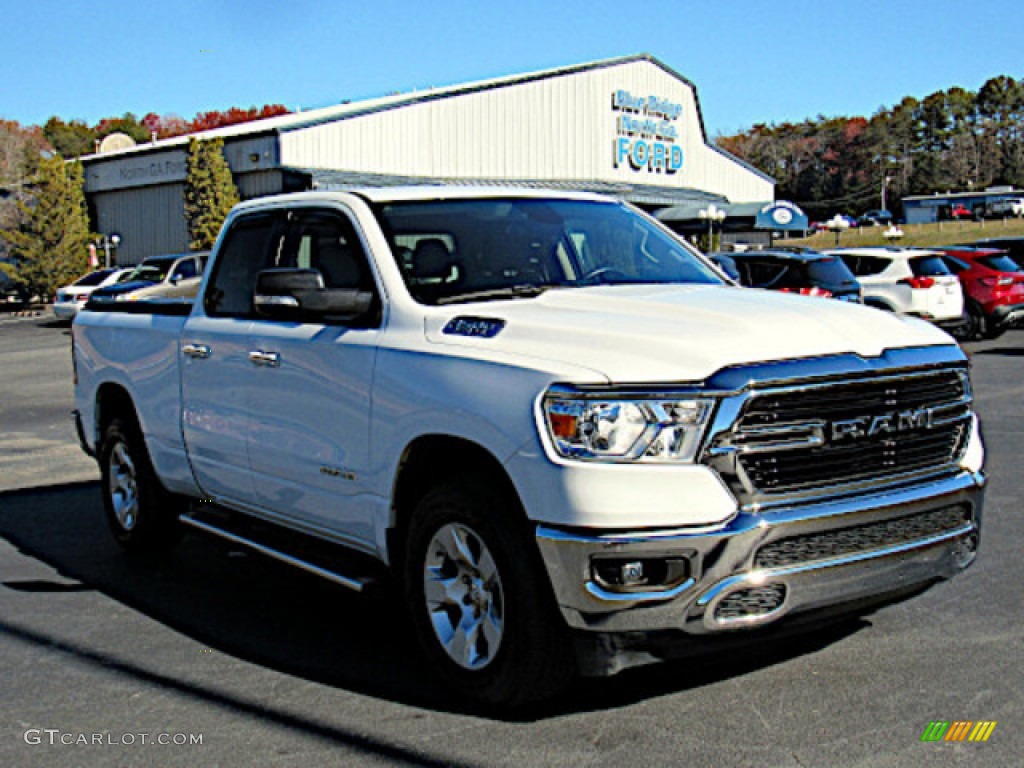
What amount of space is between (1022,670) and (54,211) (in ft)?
144

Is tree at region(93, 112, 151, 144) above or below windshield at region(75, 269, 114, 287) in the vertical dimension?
above

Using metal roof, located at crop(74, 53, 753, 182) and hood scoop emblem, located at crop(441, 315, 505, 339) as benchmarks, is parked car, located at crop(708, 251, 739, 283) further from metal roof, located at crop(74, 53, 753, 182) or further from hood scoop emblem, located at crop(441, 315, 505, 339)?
metal roof, located at crop(74, 53, 753, 182)

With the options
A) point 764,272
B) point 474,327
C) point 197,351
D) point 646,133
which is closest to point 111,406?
point 197,351

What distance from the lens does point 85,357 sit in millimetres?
7734

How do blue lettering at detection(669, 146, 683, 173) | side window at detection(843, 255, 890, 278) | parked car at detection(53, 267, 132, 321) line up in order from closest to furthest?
side window at detection(843, 255, 890, 278) < parked car at detection(53, 267, 132, 321) < blue lettering at detection(669, 146, 683, 173)

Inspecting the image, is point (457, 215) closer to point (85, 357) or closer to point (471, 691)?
point (471, 691)

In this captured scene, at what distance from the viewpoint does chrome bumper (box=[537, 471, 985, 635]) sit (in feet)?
12.8

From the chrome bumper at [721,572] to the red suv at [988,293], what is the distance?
19.4 metres

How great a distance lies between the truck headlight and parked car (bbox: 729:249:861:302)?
1364cm

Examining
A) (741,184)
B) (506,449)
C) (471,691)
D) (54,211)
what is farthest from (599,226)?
(741,184)

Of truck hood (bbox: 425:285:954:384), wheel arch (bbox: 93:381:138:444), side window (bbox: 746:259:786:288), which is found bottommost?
side window (bbox: 746:259:786:288)

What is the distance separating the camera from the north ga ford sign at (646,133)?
167 ft

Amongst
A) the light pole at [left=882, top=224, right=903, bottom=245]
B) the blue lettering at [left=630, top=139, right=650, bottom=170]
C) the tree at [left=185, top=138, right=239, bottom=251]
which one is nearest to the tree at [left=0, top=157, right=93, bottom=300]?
the tree at [left=185, top=138, right=239, bottom=251]

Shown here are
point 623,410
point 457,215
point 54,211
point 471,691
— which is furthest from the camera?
point 54,211
